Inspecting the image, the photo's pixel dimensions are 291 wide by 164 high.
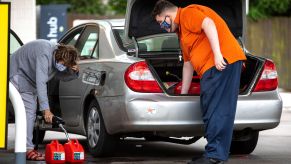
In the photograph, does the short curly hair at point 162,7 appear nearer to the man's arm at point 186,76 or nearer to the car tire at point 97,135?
the man's arm at point 186,76

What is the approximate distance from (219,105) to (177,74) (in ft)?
4.42

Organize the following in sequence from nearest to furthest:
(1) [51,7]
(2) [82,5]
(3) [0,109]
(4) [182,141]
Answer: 1. (3) [0,109]
2. (4) [182,141]
3. (1) [51,7]
4. (2) [82,5]

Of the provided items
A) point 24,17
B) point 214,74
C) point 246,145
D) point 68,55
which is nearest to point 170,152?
point 246,145

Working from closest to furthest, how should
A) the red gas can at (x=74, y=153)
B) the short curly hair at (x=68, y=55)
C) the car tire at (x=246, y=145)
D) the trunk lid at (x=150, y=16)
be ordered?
the red gas can at (x=74, y=153) < the short curly hair at (x=68, y=55) < the trunk lid at (x=150, y=16) < the car tire at (x=246, y=145)

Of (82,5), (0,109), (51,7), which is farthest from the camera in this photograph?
(82,5)

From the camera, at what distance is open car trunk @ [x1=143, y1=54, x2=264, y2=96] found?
32.0 ft

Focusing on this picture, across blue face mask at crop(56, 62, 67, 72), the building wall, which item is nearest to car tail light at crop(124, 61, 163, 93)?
blue face mask at crop(56, 62, 67, 72)

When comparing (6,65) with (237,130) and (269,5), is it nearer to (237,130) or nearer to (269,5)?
(237,130)

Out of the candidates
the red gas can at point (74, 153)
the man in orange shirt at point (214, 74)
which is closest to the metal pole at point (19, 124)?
the red gas can at point (74, 153)

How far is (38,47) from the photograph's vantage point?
9.85 m

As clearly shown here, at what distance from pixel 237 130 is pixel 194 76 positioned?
778mm

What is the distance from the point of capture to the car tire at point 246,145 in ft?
34.5

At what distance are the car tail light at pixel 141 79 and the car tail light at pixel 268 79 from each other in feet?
3.65

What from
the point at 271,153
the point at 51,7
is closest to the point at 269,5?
the point at 51,7
